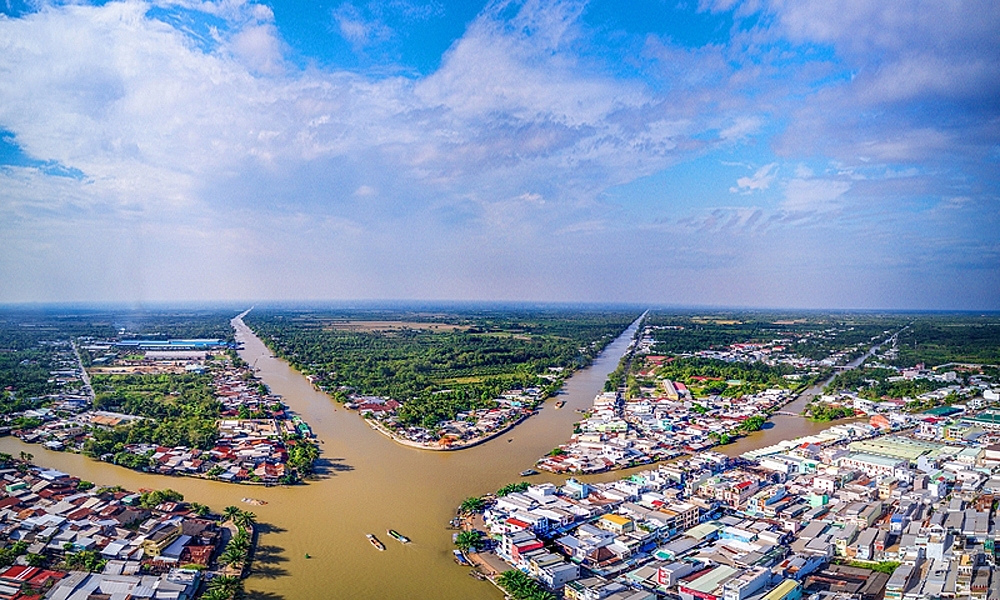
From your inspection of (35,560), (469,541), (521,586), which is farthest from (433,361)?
(521,586)

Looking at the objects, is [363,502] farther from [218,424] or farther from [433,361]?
[433,361]

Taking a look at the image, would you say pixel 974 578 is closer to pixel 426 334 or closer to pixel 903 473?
pixel 903 473

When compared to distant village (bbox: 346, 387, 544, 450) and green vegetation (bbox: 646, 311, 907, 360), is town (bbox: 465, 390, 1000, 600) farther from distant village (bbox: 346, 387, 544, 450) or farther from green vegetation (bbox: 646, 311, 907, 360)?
green vegetation (bbox: 646, 311, 907, 360)

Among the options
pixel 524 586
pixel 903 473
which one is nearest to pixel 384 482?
pixel 524 586

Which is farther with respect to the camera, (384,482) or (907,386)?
(907,386)

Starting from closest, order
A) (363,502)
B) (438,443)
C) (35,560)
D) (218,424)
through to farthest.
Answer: (35,560) < (363,502) < (438,443) < (218,424)

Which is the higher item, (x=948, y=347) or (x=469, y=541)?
(x=948, y=347)
